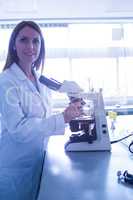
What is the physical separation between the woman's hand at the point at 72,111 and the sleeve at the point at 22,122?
0.08ft

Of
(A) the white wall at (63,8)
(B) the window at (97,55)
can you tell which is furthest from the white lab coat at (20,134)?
(B) the window at (97,55)

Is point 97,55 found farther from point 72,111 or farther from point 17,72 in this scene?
point 72,111

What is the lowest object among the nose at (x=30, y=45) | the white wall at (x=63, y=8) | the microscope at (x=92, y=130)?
the microscope at (x=92, y=130)

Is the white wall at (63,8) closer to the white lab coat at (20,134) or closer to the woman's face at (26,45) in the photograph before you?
the woman's face at (26,45)

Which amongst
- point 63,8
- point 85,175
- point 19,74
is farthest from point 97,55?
point 85,175

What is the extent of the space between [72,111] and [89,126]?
0.61 ft

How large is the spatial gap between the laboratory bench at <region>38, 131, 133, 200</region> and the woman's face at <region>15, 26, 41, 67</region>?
1.72ft

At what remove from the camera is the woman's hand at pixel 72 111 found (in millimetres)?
1308

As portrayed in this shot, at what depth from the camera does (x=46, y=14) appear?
2.88 meters

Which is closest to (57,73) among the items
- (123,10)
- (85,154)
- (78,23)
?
(78,23)

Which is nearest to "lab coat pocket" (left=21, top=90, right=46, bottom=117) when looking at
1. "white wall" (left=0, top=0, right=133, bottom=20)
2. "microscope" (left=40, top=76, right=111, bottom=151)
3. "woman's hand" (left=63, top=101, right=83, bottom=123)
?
"microscope" (left=40, top=76, right=111, bottom=151)

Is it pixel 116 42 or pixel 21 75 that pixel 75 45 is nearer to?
pixel 116 42

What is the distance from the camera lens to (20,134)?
1307 mm

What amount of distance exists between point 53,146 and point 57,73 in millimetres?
1744
